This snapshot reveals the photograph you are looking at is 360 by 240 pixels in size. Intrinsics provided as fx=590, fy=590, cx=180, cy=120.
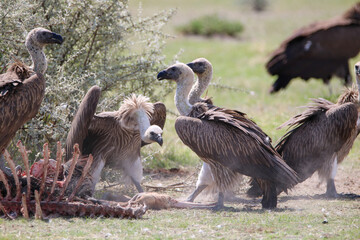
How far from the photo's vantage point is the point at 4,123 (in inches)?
244

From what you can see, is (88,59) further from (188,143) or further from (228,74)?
(228,74)

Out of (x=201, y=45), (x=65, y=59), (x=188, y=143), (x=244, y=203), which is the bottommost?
(x=244, y=203)

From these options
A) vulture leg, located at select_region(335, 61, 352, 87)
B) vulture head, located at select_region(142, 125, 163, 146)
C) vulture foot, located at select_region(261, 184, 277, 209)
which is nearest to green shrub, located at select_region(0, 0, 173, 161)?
vulture head, located at select_region(142, 125, 163, 146)

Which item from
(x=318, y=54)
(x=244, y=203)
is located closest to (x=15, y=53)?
(x=244, y=203)

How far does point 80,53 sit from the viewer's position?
8328 millimetres

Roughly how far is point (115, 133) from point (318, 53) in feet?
25.4

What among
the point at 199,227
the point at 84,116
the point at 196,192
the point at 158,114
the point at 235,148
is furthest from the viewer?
the point at 158,114

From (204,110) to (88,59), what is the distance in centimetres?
242

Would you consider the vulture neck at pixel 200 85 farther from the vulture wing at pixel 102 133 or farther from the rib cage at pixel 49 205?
the rib cage at pixel 49 205

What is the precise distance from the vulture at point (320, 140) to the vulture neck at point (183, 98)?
4.18ft

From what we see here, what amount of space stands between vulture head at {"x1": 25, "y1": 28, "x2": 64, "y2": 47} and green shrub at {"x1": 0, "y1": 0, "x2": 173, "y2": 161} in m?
0.57

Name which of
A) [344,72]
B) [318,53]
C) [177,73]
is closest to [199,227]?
[177,73]

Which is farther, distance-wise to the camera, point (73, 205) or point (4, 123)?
point (4, 123)

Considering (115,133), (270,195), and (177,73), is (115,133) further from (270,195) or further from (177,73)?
(270,195)
